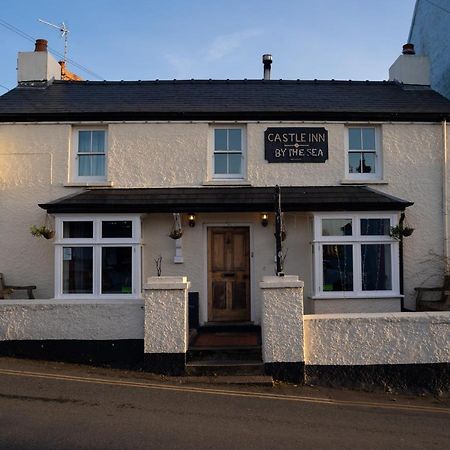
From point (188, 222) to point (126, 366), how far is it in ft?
13.6

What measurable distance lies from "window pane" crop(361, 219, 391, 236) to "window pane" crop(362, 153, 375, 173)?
5.12ft

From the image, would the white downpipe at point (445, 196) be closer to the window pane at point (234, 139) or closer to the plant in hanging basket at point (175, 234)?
the window pane at point (234, 139)

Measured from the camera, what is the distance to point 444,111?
1180cm

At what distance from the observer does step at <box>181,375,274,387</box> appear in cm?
752

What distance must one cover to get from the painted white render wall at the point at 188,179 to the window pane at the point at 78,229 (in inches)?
25.8

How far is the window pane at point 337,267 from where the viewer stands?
11031mm

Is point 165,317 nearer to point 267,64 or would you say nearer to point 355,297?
point 355,297

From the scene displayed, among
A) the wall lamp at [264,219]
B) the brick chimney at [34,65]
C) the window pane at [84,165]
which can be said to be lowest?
the wall lamp at [264,219]

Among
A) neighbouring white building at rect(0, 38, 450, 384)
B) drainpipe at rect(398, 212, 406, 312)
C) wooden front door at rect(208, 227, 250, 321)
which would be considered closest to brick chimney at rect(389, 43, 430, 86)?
neighbouring white building at rect(0, 38, 450, 384)

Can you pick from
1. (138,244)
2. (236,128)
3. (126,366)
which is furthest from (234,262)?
(126,366)

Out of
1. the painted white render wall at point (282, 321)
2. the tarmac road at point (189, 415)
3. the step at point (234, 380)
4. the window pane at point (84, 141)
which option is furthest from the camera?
the window pane at point (84, 141)

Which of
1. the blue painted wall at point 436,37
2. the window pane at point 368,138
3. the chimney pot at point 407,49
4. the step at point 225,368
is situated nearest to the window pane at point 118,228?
the step at point 225,368

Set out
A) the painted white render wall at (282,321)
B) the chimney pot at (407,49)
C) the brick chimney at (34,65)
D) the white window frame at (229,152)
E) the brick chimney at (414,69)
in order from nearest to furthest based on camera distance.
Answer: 1. the painted white render wall at (282,321)
2. the white window frame at (229,152)
3. the brick chimney at (34,65)
4. the brick chimney at (414,69)
5. the chimney pot at (407,49)

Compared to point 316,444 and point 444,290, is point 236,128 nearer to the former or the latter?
point 444,290
